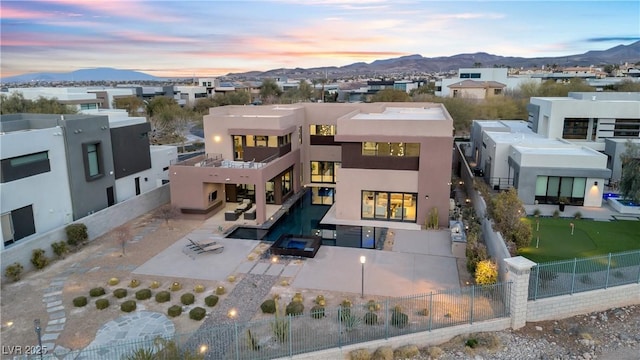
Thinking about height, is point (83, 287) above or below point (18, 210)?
below

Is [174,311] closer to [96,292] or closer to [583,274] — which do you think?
[96,292]

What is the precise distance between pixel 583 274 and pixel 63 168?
22.2 meters

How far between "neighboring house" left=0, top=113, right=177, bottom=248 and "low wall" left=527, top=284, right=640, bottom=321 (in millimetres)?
19723

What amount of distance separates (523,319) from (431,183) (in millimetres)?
10329

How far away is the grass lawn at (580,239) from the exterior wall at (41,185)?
67.8 ft

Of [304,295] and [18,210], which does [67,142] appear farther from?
[304,295]

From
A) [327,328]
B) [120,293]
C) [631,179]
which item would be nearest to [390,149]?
[631,179]

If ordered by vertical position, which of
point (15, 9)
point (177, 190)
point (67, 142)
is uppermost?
point (15, 9)

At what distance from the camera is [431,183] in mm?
22250

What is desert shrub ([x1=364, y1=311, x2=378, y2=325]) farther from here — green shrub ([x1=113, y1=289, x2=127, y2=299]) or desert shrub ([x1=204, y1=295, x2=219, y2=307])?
green shrub ([x1=113, y1=289, x2=127, y2=299])

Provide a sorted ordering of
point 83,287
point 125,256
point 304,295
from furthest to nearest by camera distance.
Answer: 1. point 125,256
2. point 83,287
3. point 304,295

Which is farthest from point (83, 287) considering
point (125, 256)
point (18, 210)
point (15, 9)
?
point (15, 9)

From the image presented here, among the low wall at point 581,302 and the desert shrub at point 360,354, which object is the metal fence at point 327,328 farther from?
the low wall at point 581,302

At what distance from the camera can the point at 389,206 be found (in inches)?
912
